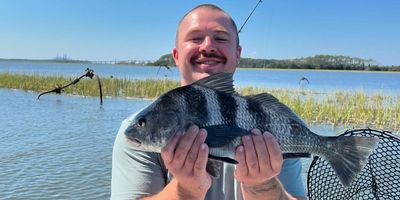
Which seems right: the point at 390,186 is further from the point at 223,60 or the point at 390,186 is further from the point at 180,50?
the point at 180,50

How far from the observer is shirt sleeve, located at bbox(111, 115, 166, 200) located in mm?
3146

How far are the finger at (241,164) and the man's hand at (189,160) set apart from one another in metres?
0.18

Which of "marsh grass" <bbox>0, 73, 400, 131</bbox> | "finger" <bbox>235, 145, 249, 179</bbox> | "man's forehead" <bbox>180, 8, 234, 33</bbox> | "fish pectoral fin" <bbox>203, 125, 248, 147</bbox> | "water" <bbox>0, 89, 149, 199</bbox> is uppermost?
"man's forehead" <bbox>180, 8, 234, 33</bbox>

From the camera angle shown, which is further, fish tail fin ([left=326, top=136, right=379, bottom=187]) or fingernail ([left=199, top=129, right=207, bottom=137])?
fish tail fin ([left=326, top=136, right=379, bottom=187])

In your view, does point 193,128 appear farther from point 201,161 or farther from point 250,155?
point 250,155

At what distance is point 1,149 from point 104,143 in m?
3.05

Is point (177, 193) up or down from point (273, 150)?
down

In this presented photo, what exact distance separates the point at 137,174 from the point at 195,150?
88cm

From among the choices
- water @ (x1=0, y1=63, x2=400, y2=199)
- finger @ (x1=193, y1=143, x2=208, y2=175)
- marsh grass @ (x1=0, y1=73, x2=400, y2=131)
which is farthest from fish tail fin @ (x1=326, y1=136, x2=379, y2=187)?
marsh grass @ (x1=0, y1=73, x2=400, y2=131)

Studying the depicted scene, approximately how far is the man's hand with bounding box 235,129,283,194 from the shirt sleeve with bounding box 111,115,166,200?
69 cm

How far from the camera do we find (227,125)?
2381 millimetres

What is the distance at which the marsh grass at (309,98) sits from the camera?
16.6 metres

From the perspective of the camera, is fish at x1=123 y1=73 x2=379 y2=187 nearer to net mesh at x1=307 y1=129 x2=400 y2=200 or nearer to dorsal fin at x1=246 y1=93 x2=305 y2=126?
dorsal fin at x1=246 y1=93 x2=305 y2=126

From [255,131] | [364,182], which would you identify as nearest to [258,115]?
[255,131]
